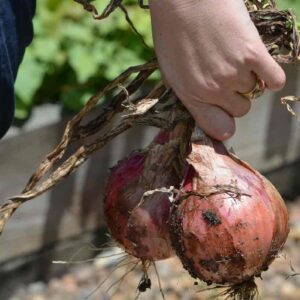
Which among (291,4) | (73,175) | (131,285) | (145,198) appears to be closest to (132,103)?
(145,198)

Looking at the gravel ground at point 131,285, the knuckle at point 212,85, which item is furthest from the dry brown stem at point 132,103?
the gravel ground at point 131,285

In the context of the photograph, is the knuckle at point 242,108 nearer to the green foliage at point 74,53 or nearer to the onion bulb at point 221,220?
the onion bulb at point 221,220

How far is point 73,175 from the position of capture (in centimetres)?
307

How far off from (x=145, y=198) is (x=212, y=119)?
0.59 feet

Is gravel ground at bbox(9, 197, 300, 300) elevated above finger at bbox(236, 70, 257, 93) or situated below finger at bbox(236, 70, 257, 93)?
below

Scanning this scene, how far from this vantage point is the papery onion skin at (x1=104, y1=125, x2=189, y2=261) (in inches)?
61.8

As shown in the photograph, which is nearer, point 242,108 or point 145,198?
point 242,108

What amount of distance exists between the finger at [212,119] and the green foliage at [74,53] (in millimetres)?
1543

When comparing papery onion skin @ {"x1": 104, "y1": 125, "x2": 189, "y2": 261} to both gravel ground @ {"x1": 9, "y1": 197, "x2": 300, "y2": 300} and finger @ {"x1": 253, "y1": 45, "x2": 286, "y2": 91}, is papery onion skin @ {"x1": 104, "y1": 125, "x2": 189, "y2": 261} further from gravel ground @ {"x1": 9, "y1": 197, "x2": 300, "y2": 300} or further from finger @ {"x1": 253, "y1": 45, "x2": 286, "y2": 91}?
gravel ground @ {"x1": 9, "y1": 197, "x2": 300, "y2": 300}

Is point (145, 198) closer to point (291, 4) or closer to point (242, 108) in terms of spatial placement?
point (242, 108)

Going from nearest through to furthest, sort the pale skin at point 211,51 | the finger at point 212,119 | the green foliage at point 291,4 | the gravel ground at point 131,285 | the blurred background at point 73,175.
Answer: the pale skin at point 211,51 → the finger at point 212,119 → the blurred background at point 73,175 → the gravel ground at point 131,285 → the green foliage at point 291,4

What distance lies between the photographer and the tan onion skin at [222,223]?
1.50 m

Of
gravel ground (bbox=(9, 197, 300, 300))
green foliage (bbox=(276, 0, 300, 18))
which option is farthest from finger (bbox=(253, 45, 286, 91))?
green foliage (bbox=(276, 0, 300, 18))

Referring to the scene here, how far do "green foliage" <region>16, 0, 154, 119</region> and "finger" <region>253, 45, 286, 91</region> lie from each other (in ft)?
5.35
